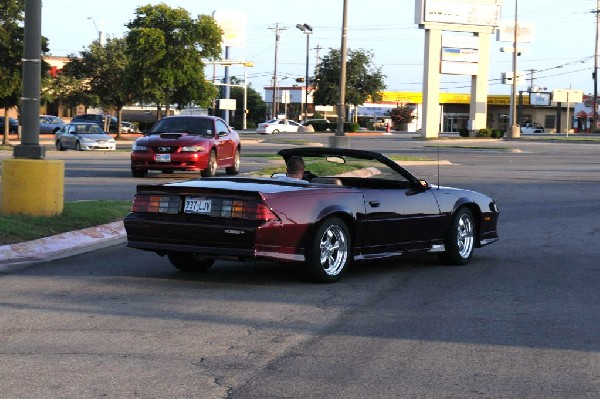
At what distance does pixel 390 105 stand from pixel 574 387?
439 ft

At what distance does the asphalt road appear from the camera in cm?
591

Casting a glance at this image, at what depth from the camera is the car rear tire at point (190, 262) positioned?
10117 mm

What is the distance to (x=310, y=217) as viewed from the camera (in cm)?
931

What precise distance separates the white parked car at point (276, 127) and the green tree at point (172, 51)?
122 ft

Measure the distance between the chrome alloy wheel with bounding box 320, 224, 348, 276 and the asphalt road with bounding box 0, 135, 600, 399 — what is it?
0.19 metres

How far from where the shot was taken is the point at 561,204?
19.4m

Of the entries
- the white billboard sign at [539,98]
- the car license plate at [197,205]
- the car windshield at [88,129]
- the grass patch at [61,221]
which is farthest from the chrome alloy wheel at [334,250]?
the white billboard sign at [539,98]

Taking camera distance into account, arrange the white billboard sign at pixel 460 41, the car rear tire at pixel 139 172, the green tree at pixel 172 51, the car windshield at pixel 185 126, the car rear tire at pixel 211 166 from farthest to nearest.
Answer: the white billboard sign at pixel 460 41 < the green tree at pixel 172 51 < the car windshield at pixel 185 126 < the car rear tire at pixel 139 172 < the car rear tire at pixel 211 166

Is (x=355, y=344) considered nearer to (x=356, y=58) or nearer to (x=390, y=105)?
(x=356, y=58)

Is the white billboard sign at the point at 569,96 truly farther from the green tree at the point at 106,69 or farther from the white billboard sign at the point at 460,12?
the green tree at the point at 106,69

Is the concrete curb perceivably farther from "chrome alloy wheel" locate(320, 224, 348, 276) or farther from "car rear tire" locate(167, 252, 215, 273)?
"chrome alloy wheel" locate(320, 224, 348, 276)

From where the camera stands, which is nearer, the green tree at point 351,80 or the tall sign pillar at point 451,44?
the tall sign pillar at point 451,44

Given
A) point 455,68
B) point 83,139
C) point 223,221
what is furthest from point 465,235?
point 455,68

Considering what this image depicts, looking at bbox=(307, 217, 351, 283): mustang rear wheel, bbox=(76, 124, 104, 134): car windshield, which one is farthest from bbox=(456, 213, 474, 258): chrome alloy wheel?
bbox=(76, 124, 104, 134): car windshield
